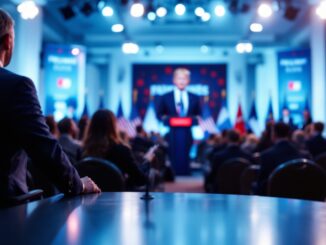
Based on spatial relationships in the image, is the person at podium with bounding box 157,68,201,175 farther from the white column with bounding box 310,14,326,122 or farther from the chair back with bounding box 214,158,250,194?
the chair back with bounding box 214,158,250,194

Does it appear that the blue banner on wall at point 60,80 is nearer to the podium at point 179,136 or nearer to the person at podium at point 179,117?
the person at podium at point 179,117

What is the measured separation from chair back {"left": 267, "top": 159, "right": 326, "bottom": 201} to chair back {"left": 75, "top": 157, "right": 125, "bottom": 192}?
2.86 feet

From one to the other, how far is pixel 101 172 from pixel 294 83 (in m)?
8.10

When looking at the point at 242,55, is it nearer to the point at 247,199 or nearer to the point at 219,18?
the point at 219,18

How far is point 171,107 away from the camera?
9.95 m

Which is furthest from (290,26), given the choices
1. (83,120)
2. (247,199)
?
(247,199)

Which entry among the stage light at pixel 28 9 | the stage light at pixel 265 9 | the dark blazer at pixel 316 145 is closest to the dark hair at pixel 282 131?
the dark blazer at pixel 316 145

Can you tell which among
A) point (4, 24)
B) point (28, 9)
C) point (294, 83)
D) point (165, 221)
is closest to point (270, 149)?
point (4, 24)

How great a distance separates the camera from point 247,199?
144 centimetres

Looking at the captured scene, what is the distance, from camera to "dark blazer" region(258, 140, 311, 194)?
350 cm

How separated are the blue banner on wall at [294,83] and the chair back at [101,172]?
7.89 meters

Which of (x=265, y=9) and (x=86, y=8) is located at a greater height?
(x=86, y=8)

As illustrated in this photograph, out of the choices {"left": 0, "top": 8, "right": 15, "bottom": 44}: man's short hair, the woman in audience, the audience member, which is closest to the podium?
the audience member

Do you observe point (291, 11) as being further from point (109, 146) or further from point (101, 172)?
point (101, 172)
